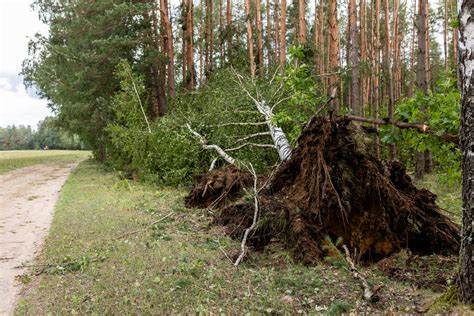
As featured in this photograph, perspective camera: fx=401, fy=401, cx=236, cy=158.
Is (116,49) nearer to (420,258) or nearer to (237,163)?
(237,163)

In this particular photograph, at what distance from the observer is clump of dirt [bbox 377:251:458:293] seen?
158 inches

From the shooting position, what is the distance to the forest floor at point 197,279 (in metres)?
3.62

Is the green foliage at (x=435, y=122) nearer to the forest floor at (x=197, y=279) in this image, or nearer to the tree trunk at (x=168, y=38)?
the forest floor at (x=197, y=279)

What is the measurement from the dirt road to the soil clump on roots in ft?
9.77

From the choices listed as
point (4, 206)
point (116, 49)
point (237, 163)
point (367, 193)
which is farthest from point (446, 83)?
point (116, 49)

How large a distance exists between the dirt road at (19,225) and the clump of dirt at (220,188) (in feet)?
9.71

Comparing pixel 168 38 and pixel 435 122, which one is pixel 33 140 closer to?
pixel 168 38

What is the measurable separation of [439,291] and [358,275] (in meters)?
0.74

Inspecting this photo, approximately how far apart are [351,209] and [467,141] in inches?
93.0

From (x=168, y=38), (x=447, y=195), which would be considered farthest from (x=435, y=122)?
(x=168, y=38)

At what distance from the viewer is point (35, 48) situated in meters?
20.9

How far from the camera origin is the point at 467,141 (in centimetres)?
287

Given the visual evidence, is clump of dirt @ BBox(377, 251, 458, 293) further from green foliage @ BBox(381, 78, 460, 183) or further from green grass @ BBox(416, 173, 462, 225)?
green grass @ BBox(416, 173, 462, 225)

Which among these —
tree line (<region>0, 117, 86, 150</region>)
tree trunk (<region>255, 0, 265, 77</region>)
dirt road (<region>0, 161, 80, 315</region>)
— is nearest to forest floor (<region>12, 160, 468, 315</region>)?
dirt road (<region>0, 161, 80, 315</region>)
